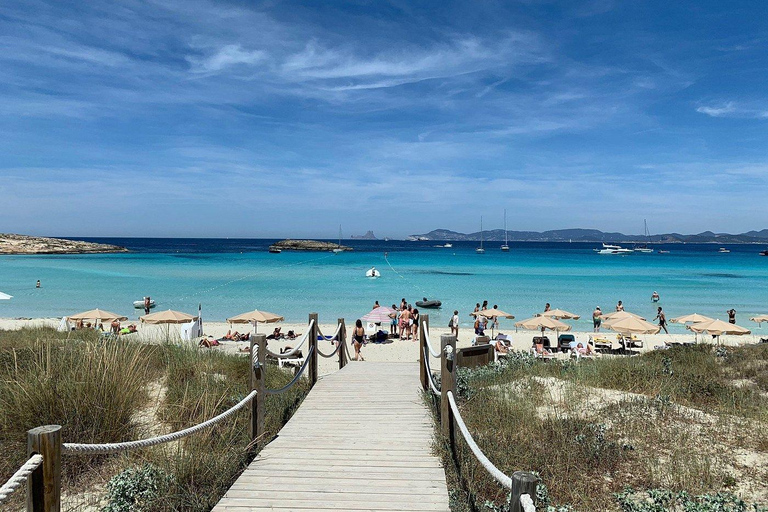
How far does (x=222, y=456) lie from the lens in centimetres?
502

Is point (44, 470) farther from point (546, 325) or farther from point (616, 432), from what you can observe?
→ point (546, 325)

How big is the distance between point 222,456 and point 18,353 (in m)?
5.05

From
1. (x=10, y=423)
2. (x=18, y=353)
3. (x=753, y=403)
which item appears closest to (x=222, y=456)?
(x=10, y=423)

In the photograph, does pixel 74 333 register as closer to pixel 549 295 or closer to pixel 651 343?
pixel 651 343

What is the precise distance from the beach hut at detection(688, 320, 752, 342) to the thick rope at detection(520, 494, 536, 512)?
65.3 ft

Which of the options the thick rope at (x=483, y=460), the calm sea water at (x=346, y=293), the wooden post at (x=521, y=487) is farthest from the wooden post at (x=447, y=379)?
the calm sea water at (x=346, y=293)

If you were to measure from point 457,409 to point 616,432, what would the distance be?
8.13 ft

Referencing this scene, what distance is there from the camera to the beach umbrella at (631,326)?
59.6 ft

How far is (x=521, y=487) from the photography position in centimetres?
239

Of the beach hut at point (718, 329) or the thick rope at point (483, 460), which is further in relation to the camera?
the beach hut at point (718, 329)

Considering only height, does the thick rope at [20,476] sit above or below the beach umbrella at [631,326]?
above

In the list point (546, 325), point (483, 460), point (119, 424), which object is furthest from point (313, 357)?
point (546, 325)

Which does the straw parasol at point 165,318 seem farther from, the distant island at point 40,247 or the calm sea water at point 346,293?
the distant island at point 40,247

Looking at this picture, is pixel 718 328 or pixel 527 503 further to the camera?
pixel 718 328
